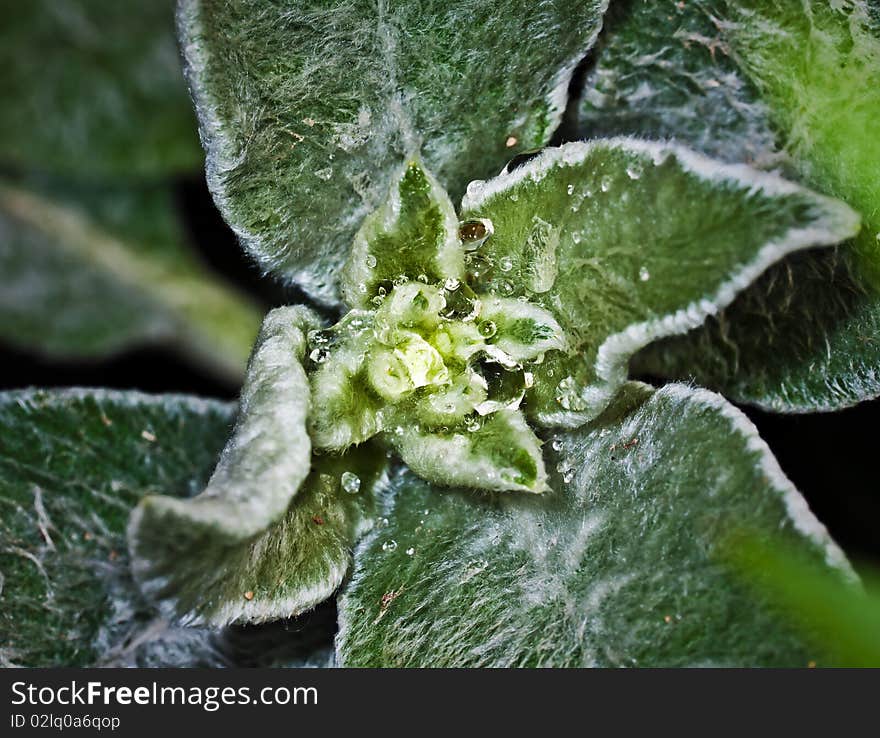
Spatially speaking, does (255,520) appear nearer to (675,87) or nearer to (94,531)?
(94,531)

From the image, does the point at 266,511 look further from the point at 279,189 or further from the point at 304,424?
the point at 279,189

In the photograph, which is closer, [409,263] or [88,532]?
[409,263]

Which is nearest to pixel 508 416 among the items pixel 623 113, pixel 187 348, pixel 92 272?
pixel 623 113

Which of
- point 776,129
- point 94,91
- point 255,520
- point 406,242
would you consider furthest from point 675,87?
point 94,91

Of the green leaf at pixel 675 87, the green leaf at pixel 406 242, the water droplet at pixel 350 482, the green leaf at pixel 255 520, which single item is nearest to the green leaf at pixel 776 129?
the green leaf at pixel 675 87

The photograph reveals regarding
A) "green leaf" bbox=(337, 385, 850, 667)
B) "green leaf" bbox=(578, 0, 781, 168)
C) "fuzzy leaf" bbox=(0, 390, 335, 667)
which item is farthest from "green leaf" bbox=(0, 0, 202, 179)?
"green leaf" bbox=(337, 385, 850, 667)

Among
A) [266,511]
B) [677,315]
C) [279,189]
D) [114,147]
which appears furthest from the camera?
[114,147]
